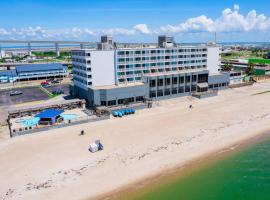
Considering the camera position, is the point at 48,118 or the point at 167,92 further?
the point at 167,92

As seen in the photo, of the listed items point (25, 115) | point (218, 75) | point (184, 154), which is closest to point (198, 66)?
point (218, 75)

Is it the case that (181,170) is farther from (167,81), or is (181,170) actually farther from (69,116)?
(167,81)

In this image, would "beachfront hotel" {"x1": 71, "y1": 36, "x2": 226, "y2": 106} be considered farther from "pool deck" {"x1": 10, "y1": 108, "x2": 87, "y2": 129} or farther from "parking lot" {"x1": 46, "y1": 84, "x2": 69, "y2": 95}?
"parking lot" {"x1": 46, "y1": 84, "x2": 69, "y2": 95}

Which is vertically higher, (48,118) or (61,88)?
(61,88)

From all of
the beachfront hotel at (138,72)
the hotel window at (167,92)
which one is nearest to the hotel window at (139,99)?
the beachfront hotel at (138,72)

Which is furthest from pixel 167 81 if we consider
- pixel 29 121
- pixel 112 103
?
pixel 29 121

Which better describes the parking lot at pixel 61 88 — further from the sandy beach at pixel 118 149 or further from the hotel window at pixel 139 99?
the sandy beach at pixel 118 149

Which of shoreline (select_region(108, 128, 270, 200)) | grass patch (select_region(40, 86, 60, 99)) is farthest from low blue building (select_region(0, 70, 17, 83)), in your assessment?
shoreline (select_region(108, 128, 270, 200))
